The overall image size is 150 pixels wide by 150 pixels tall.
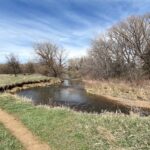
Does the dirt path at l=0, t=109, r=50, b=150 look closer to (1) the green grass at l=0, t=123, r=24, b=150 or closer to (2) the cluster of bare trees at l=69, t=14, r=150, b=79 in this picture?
(1) the green grass at l=0, t=123, r=24, b=150

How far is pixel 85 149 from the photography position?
657 cm

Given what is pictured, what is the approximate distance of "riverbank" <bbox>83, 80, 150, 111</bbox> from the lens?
18375mm

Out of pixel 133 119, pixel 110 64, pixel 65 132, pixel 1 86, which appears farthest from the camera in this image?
pixel 110 64

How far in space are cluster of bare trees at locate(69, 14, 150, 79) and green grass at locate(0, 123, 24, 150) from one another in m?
26.9

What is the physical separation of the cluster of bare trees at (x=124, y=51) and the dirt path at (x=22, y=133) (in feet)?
82.9

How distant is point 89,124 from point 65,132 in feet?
3.09

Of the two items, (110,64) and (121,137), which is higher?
(110,64)

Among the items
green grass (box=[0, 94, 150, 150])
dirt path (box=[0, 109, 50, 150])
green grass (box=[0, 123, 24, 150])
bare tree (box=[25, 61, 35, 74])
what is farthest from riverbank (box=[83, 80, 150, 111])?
bare tree (box=[25, 61, 35, 74])

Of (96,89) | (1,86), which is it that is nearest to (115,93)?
(96,89)

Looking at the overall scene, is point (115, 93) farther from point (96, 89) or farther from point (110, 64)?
point (110, 64)

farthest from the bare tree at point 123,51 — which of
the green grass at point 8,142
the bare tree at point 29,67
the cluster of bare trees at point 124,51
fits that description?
the green grass at point 8,142

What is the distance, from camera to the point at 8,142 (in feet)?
23.7

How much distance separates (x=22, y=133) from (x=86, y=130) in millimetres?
2268

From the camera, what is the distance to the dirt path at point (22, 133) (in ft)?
23.2
